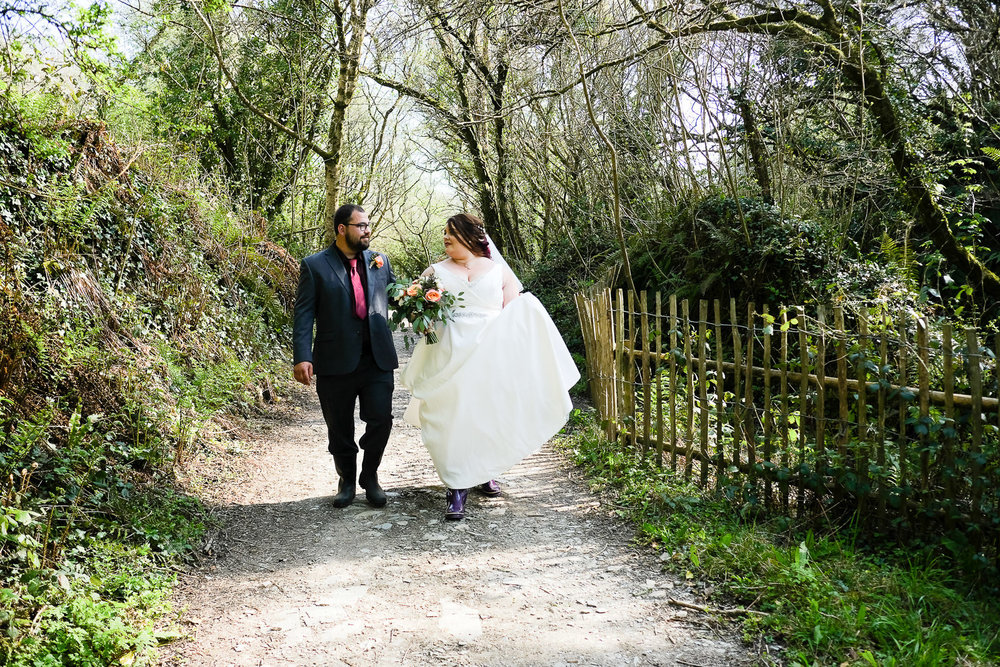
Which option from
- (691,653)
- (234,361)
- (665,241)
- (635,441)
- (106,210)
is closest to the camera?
(691,653)

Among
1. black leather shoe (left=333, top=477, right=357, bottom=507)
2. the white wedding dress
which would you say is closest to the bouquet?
the white wedding dress

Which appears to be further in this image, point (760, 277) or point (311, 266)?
point (760, 277)

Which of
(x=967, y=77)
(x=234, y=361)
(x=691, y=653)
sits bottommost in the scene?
(x=691, y=653)

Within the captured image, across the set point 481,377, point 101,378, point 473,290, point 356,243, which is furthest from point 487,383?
point 101,378

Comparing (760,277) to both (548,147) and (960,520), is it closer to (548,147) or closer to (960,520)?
(960,520)

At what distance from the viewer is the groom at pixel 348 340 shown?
5145mm

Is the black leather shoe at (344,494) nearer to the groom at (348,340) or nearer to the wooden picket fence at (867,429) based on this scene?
the groom at (348,340)

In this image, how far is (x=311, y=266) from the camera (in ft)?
17.0

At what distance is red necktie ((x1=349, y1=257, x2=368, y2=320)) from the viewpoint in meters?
5.21

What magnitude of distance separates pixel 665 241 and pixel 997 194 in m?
4.42

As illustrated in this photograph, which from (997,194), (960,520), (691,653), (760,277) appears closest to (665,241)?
(760,277)

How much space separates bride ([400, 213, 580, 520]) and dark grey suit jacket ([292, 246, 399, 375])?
424 millimetres

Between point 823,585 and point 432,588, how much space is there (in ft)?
6.67

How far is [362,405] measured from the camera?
5.38 meters
